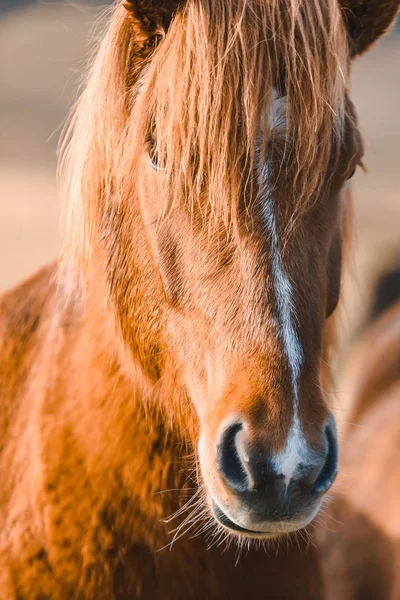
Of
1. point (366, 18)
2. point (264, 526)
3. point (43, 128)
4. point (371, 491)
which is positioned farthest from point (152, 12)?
point (43, 128)

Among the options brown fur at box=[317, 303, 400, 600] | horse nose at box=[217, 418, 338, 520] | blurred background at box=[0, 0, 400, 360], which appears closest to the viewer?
horse nose at box=[217, 418, 338, 520]

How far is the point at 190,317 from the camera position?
1.20 metres

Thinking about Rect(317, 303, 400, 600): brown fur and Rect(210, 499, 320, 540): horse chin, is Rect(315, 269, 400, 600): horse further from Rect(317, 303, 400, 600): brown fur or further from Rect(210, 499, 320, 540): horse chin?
Rect(210, 499, 320, 540): horse chin

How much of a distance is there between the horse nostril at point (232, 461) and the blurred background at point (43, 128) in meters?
4.29

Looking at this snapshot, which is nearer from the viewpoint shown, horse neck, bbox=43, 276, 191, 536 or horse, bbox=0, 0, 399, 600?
horse, bbox=0, 0, 399, 600

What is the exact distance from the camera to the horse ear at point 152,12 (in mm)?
1226

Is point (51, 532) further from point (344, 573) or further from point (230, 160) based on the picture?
point (344, 573)

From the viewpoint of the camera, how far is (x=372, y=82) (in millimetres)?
7059

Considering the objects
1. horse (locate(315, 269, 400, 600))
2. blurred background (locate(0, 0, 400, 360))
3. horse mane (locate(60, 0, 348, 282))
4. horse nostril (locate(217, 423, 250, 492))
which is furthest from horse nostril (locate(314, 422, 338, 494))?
blurred background (locate(0, 0, 400, 360))

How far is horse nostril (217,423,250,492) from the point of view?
3.36 feet

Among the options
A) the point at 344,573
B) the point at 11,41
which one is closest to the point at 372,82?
the point at 11,41

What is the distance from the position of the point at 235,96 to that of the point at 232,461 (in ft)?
1.97

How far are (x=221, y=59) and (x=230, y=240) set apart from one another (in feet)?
1.02

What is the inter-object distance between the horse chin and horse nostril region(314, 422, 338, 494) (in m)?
0.05
